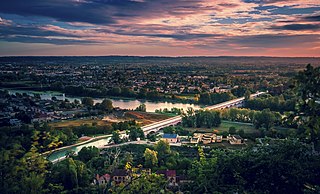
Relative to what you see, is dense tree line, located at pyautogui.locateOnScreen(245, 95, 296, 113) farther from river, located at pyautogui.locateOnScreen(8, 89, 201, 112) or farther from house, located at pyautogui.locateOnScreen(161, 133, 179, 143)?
house, located at pyautogui.locateOnScreen(161, 133, 179, 143)

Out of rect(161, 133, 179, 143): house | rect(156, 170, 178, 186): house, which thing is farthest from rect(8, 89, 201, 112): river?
rect(156, 170, 178, 186): house

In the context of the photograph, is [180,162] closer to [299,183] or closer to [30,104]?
[299,183]

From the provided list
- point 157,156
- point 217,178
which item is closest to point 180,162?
point 157,156

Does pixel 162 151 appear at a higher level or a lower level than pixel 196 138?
higher

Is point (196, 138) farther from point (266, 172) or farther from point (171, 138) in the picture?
point (266, 172)

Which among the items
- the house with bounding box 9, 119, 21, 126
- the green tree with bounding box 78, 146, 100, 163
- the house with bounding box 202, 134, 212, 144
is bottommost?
the house with bounding box 202, 134, 212, 144

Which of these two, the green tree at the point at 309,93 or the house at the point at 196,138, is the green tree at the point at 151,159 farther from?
the green tree at the point at 309,93

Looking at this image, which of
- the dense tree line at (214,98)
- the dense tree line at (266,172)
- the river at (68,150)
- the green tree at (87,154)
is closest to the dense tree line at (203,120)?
the river at (68,150)

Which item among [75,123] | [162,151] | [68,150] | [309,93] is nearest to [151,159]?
[162,151]

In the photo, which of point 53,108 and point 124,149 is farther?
point 53,108

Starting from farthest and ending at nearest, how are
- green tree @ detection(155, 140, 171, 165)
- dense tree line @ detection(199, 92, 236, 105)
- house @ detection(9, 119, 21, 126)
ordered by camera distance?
dense tree line @ detection(199, 92, 236, 105) → house @ detection(9, 119, 21, 126) → green tree @ detection(155, 140, 171, 165)

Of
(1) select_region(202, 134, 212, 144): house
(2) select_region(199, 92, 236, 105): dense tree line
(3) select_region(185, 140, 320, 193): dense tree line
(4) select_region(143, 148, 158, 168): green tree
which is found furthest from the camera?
(2) select_region(199, 92, 236, 105): dense tree line
